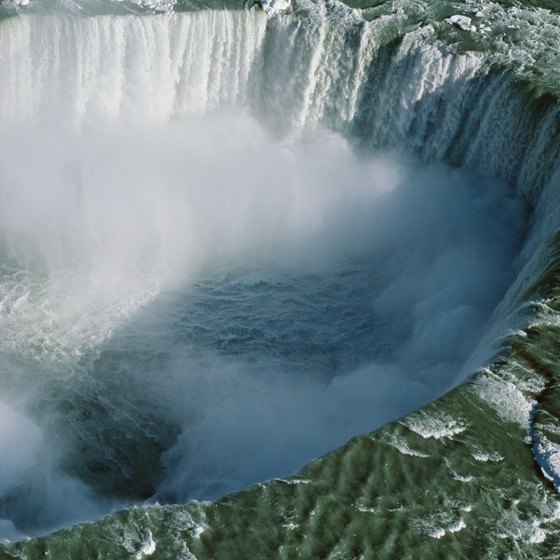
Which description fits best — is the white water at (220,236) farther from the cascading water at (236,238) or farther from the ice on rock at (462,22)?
the ice on rock at (462,22)

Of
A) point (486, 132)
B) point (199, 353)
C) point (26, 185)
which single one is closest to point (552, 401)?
point (199, 353)

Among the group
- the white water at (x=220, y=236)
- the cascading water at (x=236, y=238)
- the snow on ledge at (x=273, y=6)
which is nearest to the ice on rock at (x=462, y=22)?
the cascading water at (x=236, y=238)

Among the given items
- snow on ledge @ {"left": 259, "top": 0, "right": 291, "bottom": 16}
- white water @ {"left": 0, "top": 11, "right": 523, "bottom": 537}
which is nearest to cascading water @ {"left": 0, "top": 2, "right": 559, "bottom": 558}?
white water @ {"left": 0, "top": 11, "right": 523, "bottom": 537}

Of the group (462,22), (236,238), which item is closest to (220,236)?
(236,238)

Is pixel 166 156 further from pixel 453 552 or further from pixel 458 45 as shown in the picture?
pixel 453 552

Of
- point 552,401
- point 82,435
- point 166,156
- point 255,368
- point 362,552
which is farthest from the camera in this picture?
point 166,156

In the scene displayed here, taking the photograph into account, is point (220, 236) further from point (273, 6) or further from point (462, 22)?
point (462, 22)

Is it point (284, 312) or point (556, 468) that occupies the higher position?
point (556, 468)

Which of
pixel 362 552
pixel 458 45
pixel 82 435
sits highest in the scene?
pixel 458 45
